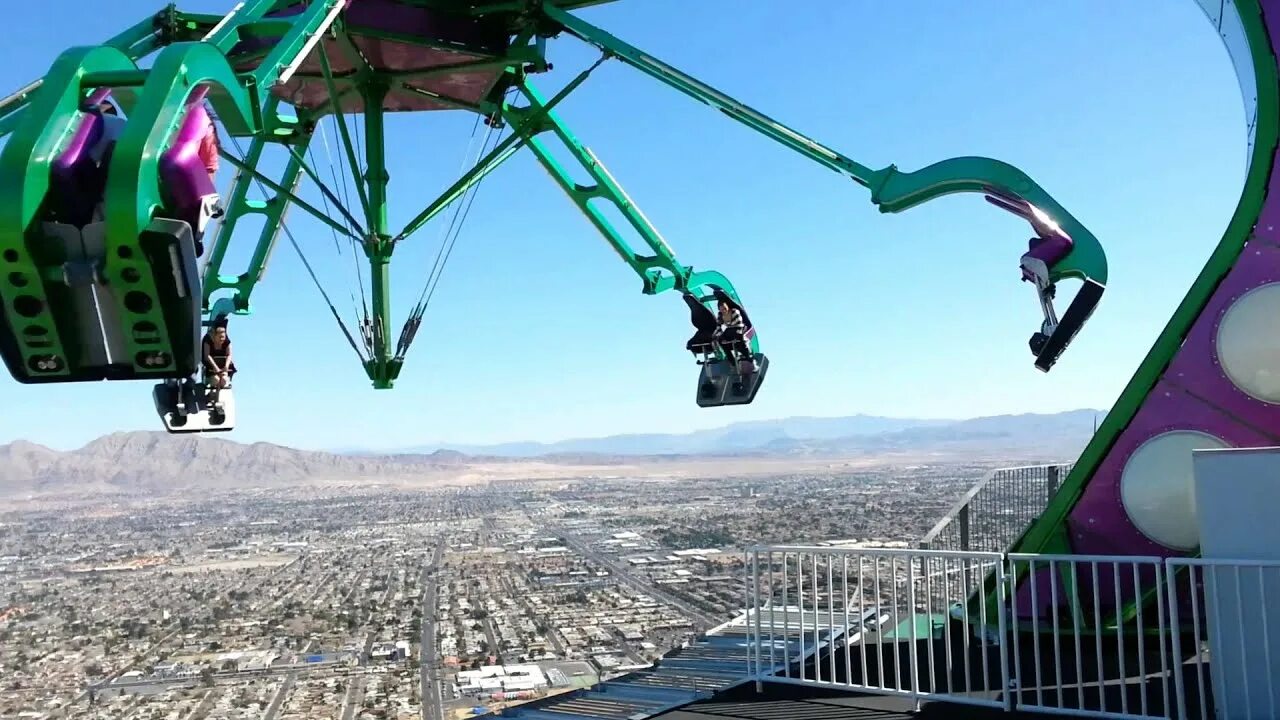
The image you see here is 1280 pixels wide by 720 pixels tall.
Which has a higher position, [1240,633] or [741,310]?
[741,310]

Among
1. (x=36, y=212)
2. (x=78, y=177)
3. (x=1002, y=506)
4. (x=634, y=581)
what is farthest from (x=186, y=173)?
(x=634, y=581)

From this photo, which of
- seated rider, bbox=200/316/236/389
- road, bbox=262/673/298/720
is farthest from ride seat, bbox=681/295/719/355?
road, bbox=262/673/298/720

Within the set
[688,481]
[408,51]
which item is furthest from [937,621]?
[688,481]

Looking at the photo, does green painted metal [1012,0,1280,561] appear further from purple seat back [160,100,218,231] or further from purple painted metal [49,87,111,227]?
purple painted metal [49,87,111,227]

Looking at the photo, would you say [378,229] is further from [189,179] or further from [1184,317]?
[1184,317]

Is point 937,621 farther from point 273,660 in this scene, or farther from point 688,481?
point 688,481

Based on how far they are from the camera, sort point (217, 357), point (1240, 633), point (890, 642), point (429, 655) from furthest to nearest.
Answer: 1. point (429, 655)
2. point (217, 357)
3. point (890, 642)
4. point (1240, 633)

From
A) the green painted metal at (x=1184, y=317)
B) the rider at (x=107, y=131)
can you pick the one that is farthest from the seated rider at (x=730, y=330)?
the rider at (x=107, y=131)

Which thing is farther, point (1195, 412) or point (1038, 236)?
point (1195, 412)
